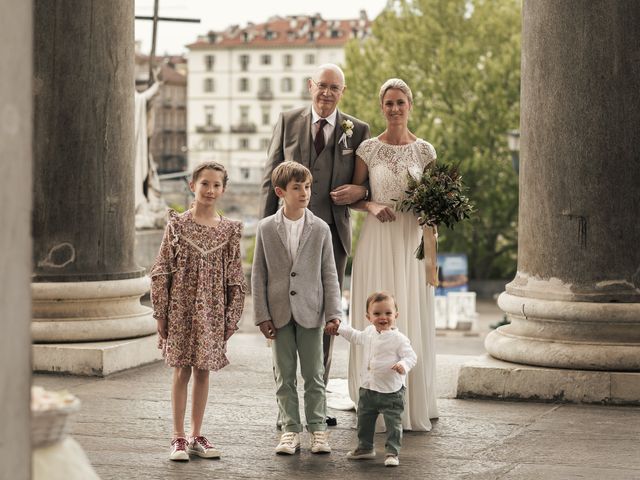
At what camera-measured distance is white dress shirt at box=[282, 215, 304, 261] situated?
674cm

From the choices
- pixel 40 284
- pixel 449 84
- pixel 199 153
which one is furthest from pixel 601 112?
pixel 199 153

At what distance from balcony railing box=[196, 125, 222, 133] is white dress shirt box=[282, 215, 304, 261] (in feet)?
388

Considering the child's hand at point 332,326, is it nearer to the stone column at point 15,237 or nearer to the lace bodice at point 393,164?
the lace bodice at point 393,164

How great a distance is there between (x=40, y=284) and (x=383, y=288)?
305 centimetres

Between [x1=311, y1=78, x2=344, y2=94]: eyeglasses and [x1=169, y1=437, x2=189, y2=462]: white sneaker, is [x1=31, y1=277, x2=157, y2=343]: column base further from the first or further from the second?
[x1=169, y1=437, x2=189, y2=462]: white sneaker

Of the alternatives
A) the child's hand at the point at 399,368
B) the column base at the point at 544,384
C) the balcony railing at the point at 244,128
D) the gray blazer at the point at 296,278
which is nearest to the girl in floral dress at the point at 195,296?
the gray blazer at the point at 296,278

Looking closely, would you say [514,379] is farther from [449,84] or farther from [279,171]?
[449,84]

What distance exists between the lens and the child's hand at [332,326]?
6607 mm

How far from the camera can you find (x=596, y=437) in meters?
6.89

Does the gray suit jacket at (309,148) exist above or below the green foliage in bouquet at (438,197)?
above

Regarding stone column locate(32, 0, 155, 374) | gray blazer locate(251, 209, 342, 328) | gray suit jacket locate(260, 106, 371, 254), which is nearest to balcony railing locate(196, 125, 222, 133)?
stone column locate(32, 0, 155, 374)

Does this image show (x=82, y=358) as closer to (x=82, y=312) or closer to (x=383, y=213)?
(x=82, y=312)

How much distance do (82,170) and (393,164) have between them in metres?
2.77

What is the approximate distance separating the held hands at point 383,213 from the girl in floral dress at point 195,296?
113 centimetres
